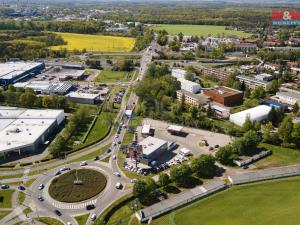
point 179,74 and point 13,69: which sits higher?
point 179,74

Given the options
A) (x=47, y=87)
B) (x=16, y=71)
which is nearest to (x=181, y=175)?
(x=47, y=87)

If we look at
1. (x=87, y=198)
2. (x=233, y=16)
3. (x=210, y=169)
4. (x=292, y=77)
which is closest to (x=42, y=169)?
(x=87, y=198)

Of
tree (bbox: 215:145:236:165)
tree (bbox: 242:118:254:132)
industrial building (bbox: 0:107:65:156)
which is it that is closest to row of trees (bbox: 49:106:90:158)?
industrial building (bbox: 0:107:65:156)

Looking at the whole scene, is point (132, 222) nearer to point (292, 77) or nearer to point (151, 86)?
point (151, 86)

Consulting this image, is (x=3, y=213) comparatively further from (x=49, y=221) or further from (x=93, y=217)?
(x=93, y=217)

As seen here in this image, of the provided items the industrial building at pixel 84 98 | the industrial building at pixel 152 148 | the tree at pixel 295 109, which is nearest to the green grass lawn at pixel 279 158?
the industrial building at pixel 152 148

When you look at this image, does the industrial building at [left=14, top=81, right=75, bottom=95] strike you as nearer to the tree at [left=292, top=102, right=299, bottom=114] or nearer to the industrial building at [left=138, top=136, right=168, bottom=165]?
the industrial building at [left=138, top=136, right=168, bottom=165]
